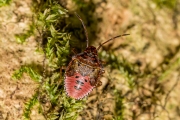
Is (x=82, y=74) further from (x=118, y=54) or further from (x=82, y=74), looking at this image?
(x=118, y=54)

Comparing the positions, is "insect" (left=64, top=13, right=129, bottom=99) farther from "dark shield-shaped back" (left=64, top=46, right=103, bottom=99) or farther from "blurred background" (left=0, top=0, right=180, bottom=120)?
"blurred background" (left=0, top=0, right=180, bottom=120)

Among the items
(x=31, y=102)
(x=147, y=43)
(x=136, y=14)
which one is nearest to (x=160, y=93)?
(x=147, y=43)

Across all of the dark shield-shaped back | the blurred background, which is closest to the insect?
the dark shield-shaped back

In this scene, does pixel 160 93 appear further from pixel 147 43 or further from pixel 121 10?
pixel 121 10

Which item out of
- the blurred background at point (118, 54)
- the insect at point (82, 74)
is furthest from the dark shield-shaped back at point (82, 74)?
the blurred background at point (118, 54)

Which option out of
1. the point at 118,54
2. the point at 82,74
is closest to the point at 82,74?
the point at 82,74

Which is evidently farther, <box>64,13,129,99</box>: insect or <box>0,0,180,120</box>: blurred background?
<box>0,0,180,120</box>: blurred background

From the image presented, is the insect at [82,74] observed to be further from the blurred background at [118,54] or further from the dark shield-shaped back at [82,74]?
the blurred background at [118,54]
